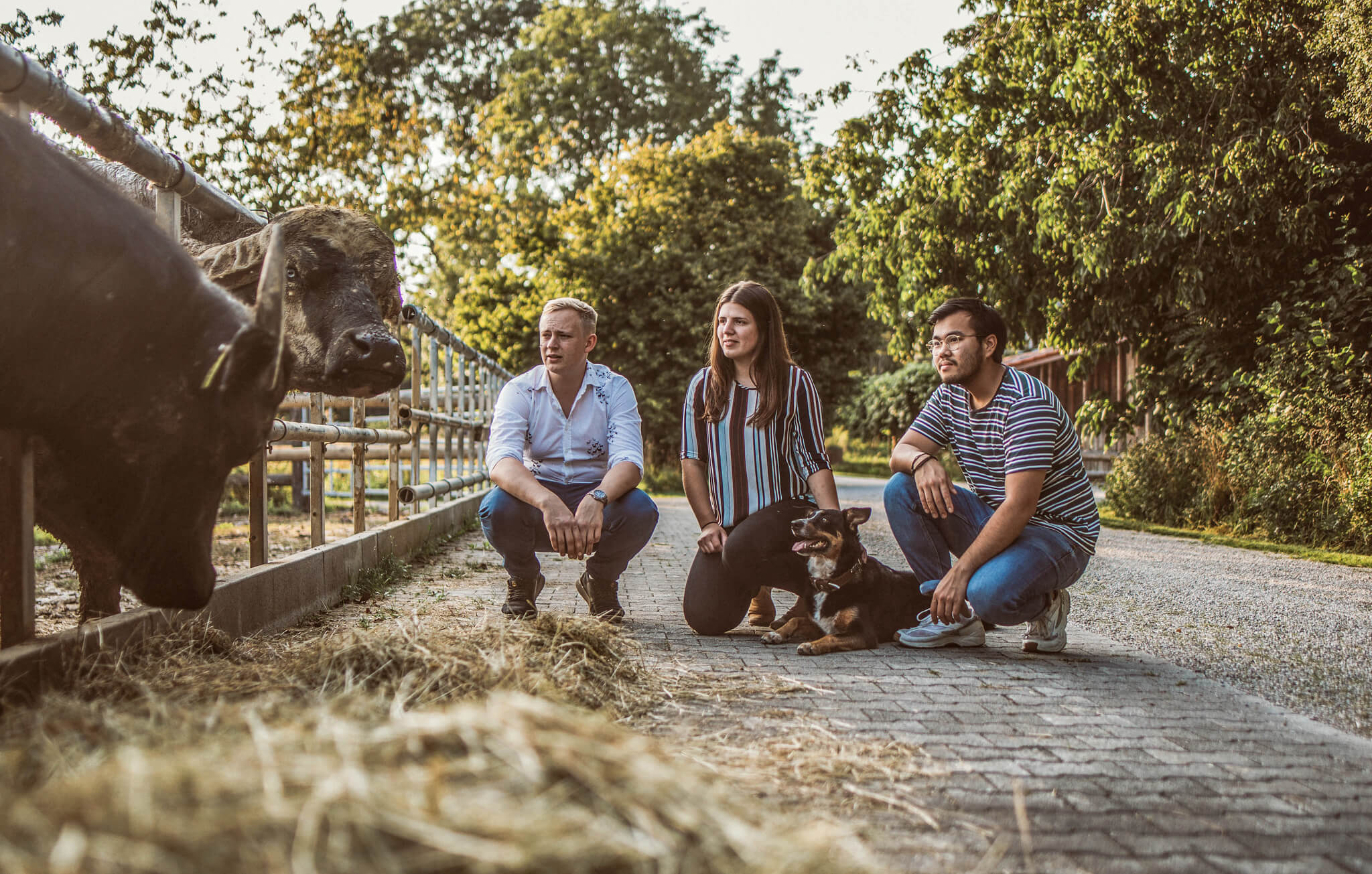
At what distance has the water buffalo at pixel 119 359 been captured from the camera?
9.19ft

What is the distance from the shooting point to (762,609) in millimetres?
5375

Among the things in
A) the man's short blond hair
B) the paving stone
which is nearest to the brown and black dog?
the paving stone

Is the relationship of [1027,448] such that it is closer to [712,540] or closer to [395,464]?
[712,540]

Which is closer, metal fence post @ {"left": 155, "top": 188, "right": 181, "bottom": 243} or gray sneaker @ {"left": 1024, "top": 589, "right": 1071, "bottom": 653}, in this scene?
metal fence post @ {"left": 155, "top": 188, "right": 181, "bottom": 243}

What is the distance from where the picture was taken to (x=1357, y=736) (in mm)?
3293

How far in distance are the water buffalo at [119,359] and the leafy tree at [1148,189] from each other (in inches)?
439

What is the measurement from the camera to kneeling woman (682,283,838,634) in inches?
192

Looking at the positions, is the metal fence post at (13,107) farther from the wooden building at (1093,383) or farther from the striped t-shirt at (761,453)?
the wooden building at (1093,383)

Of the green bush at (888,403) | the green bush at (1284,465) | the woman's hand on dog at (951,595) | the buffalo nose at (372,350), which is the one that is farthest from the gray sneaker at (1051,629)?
the green bush at (888,403)

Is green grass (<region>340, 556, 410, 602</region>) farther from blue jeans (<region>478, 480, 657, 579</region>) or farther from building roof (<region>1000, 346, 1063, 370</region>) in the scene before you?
building roof (<region>1000, 346, 1063, 370</region>)

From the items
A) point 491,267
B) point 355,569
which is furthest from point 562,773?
point 491,267

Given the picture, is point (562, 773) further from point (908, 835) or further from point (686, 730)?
point (686, 730)

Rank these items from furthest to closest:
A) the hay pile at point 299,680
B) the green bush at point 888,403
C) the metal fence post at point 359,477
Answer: the green bush at point 888,403, the metal fence post at point 359,477, the hay pile at point 299,680

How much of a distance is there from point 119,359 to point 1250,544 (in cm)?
1003
